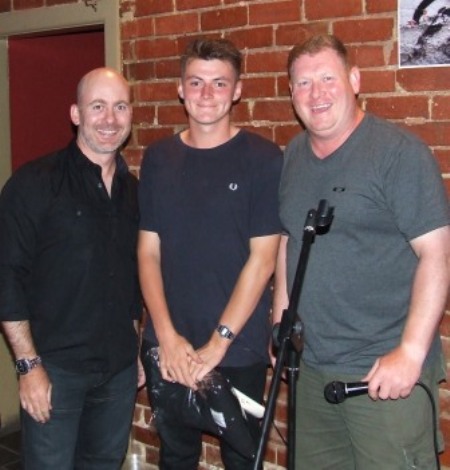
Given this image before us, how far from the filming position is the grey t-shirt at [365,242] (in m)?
1.97

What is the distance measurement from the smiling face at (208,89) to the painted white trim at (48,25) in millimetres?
836

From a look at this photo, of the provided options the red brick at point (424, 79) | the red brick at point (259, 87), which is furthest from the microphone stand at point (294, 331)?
the red brick at point (259, 87)

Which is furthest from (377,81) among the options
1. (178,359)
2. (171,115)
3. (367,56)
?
(178,359)

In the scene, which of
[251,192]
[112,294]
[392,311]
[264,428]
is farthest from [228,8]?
[264,428]

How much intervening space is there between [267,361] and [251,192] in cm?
59

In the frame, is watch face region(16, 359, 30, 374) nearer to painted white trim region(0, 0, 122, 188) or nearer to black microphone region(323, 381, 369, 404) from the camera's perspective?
black microphone region(323, 381, 369, 404)

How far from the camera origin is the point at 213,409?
2332mm

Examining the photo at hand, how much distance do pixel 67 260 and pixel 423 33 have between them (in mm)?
1365

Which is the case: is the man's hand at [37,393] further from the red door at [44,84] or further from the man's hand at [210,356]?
the red door at [44,84]

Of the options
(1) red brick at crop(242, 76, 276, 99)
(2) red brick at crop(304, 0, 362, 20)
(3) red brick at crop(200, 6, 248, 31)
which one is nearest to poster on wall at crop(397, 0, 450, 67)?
(2) red brick at crop(304, 0, 362, 20)

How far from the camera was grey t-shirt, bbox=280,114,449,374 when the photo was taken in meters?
1.97

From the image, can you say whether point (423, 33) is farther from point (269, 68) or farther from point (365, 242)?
point (365, 242)

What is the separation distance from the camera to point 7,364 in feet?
12.9

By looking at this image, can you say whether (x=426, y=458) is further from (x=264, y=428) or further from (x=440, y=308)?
(x=264, y=428)
